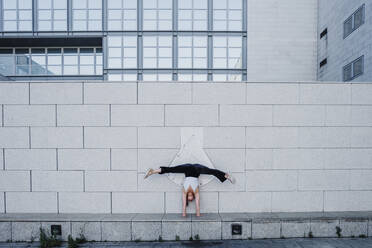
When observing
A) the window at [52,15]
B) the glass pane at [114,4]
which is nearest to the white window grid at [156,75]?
the glass pane at [114,4]

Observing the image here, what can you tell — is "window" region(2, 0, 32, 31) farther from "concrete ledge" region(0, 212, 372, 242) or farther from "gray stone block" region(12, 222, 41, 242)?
"concrete ledge" region(0, 212, 372, 242)

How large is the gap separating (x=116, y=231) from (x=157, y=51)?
1570 centimetres

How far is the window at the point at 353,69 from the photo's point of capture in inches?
530

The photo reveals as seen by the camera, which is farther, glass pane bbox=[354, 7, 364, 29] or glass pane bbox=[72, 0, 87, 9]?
glass pane bbox=[72, 0, 87, 9]

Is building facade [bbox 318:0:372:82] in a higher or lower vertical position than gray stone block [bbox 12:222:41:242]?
higher

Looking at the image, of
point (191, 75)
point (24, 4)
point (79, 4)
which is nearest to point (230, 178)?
point (191, 75)

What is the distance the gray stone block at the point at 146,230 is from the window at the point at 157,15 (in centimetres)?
1674

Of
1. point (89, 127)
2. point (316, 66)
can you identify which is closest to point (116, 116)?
point (89, 127)

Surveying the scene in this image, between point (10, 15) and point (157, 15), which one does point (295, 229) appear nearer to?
point (157, 15)

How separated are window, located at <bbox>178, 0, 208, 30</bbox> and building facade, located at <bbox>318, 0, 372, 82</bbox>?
35.0 ft

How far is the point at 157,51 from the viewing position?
1773cm

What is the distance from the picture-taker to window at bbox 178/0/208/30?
1764 cm

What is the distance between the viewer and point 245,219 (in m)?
5.20

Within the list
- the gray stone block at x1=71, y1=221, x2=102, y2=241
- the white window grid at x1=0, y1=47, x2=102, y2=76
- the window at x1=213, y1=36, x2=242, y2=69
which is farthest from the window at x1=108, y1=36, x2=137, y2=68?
the gray stone block at x1=71, y1=221, x2=102, y2=241
